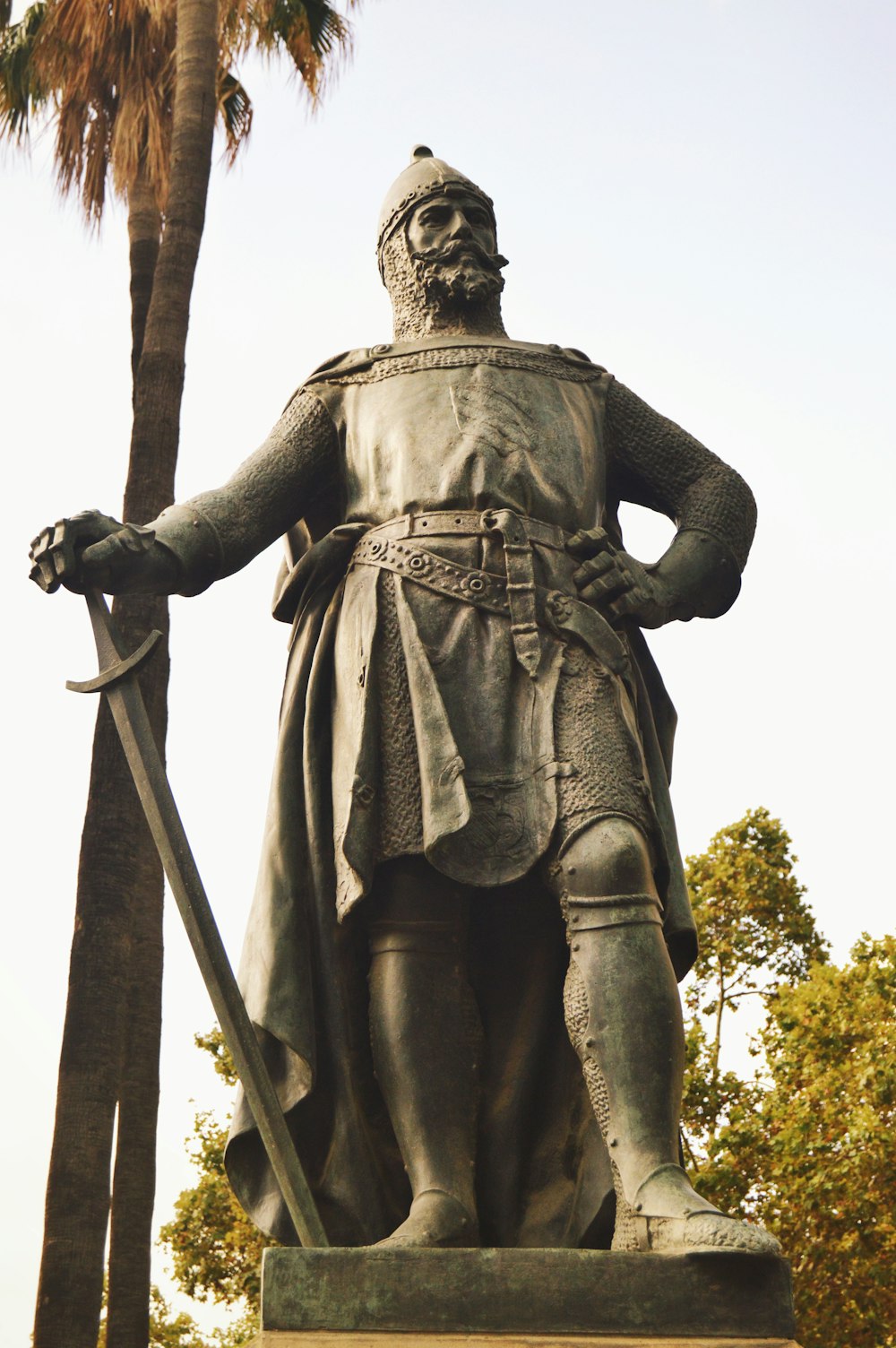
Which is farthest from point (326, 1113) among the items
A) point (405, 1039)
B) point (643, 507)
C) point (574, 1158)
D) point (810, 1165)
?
point (810, 1165)

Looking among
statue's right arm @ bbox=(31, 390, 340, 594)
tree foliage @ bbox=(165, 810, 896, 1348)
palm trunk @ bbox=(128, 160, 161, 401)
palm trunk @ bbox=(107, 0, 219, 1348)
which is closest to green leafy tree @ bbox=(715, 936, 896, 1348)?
tree foliage @ bbox=(165, 810, 896, 1348)

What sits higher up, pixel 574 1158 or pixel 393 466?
pixel 393 466

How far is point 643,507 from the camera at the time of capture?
5.27 m

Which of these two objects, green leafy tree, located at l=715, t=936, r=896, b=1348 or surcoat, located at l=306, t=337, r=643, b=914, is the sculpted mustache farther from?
green leafy tree, located at l=715, t=936, r=896, b=1348

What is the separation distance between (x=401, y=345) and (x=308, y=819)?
1432 mm

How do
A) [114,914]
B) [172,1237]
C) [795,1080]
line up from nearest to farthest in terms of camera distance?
[114,914] < [795,1080] < [172,1237]

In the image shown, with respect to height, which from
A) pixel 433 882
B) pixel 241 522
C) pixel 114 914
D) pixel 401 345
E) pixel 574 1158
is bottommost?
pixel 574 1158

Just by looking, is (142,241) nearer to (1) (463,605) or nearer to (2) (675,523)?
(2) (675,523)

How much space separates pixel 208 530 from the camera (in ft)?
15.5

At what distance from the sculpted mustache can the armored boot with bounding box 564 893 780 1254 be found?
1984mm

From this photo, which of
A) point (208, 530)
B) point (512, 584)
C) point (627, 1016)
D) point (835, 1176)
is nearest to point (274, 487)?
point (208, 530)

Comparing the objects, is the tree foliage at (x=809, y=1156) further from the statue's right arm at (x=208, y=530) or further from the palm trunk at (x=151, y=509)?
the statue's right arm at (x=208, y=530)

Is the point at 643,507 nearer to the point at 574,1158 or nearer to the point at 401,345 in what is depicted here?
the point at 401,345

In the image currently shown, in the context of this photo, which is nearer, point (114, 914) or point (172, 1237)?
point (114, 914)
